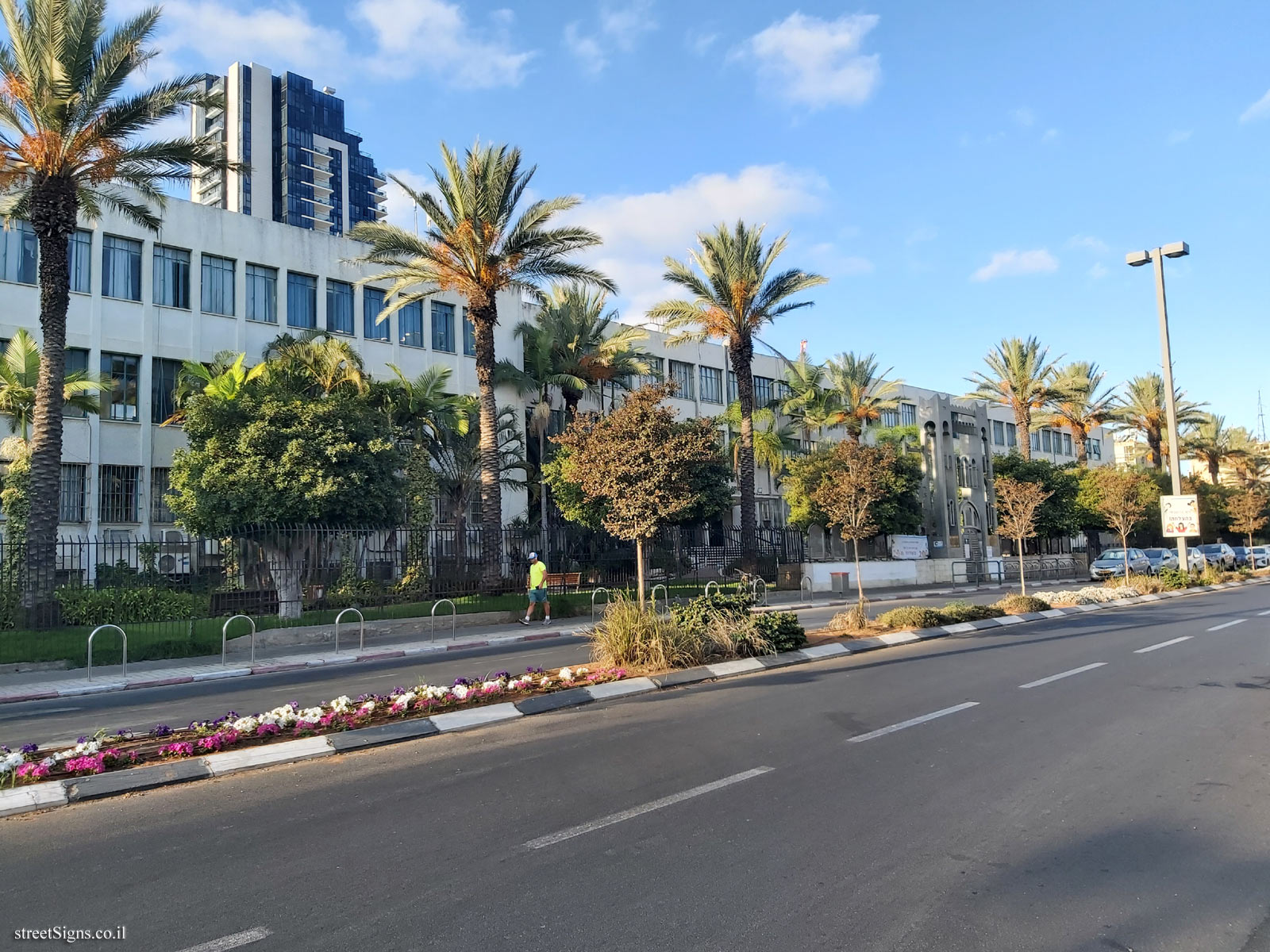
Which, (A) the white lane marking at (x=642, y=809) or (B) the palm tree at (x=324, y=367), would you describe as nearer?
(A) the white lane marking at (x=642, y=809)

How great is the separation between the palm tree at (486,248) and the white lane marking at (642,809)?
17.6 metres

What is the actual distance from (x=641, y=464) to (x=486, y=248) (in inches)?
414

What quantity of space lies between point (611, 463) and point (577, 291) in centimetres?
2308

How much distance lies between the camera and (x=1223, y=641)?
15266mm

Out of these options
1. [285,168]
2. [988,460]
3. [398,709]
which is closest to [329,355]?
[398,709]

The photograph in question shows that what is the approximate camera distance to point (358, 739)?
28.0 ft

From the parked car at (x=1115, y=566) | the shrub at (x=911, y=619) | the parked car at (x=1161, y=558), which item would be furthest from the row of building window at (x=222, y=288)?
the parked car at (x=1161, y=558)

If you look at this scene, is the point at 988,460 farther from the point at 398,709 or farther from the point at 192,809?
the point at 192,809

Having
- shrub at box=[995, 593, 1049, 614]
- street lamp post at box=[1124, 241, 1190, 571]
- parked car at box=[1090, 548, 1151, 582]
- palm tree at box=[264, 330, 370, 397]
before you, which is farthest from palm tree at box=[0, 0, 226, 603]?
parked car at box=[1090, 548, 1151, 582]

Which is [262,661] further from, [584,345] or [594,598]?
[584,345]

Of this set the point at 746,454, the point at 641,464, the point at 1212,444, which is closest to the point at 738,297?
the point at 746,454

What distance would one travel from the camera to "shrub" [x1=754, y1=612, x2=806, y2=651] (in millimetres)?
13977

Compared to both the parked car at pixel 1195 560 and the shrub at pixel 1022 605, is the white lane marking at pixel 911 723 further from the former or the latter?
the parked car at pixel 1195 560

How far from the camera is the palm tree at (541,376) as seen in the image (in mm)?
37000
